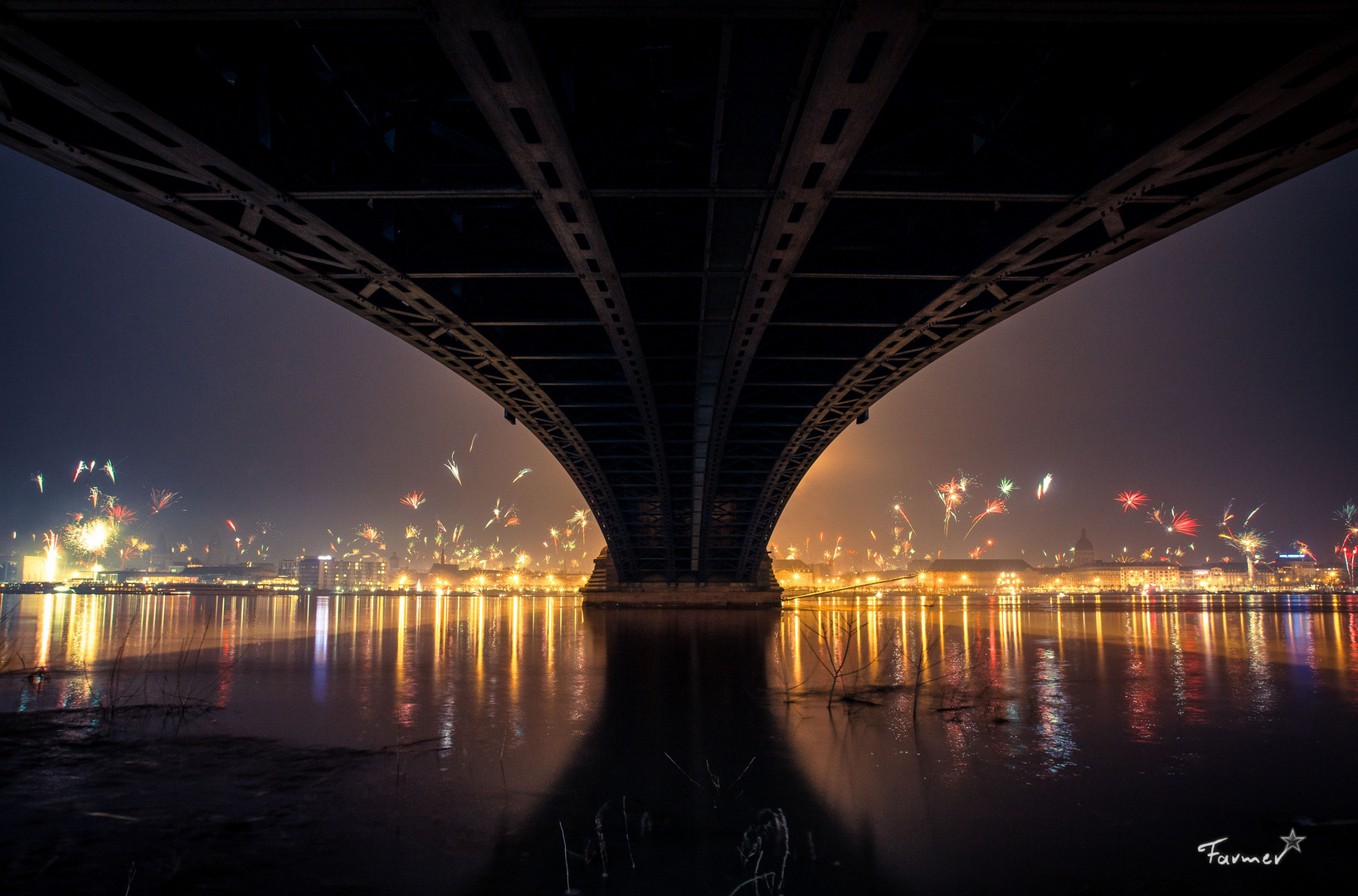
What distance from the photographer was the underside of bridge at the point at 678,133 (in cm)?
1062

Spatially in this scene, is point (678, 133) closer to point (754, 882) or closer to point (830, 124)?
point (830, 124)

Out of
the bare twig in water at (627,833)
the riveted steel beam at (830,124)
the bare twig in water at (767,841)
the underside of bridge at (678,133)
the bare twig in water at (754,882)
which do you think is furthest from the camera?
the underside of bridge at (678,133)

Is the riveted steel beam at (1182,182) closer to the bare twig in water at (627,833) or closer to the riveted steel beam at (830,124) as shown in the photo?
the riveted steel beam at (830,124)

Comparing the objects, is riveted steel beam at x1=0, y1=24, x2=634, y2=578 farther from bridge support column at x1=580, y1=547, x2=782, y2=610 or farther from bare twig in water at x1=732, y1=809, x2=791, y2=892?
bridge support column at x1=580, y1=547, x2=782, y2=610

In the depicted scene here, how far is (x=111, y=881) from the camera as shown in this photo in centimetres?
718

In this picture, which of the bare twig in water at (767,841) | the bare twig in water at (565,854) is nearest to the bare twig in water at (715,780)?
the bare twig in water at (767,841)

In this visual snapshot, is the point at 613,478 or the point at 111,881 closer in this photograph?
the point at 111,881

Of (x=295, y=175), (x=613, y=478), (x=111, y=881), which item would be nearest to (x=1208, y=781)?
(x=111, y=881)

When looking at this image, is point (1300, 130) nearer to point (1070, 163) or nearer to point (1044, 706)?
point (1070, 163)

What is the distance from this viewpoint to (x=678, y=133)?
15273mm

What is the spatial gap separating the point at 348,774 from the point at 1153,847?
34.2 feet

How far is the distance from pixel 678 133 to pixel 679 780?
39.6ft

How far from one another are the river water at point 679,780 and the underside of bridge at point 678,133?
10.1 metres

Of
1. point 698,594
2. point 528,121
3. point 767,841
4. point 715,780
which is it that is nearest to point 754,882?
point 767,841
